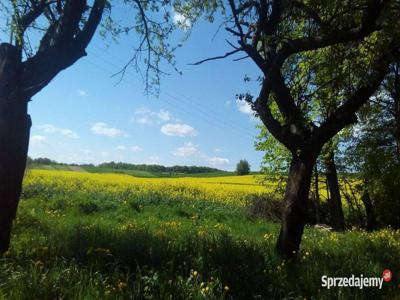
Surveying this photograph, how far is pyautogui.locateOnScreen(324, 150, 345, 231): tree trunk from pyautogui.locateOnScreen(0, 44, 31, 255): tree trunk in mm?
16359

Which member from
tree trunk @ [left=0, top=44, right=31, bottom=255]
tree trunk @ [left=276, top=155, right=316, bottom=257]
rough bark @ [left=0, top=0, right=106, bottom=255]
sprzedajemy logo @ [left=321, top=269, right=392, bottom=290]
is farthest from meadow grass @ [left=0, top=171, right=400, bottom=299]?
rough bark @ [left=0, top=0, right=106, bottom=255]

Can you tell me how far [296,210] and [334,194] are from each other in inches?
557

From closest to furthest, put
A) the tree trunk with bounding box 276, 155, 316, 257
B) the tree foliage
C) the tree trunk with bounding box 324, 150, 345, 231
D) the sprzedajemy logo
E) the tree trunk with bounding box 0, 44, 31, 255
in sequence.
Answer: the sprzedajemy logo, the tree trunk with bounding box 0, 44, 31, 255, the tree trunk with bounding box 276, 155, 316, 257, the tree trunk with bounding box 324, 150, 345, 231, the tree foliage

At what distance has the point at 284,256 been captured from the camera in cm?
720

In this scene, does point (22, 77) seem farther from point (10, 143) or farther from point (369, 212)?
point (369, 212)

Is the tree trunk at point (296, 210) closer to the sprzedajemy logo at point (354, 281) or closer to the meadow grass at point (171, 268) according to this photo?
the meadow grass at point (171, 268)

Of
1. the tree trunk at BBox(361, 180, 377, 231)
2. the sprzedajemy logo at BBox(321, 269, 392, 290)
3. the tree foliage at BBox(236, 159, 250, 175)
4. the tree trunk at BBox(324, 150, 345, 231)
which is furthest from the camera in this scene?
the tree foliage at BBox(236, 159, 250, 175)

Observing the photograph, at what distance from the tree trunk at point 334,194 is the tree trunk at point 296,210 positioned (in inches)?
534

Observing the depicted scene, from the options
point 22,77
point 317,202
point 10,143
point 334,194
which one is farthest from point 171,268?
point 317,202

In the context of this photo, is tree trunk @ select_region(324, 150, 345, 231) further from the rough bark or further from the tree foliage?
the tree foliage

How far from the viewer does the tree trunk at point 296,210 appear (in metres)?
7.36

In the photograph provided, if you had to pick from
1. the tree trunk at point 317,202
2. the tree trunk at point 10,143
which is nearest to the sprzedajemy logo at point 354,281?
the tree trunk at point 10,143

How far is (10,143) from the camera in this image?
→ 21.2 feet

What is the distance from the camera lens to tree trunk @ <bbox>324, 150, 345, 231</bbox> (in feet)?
66.6
